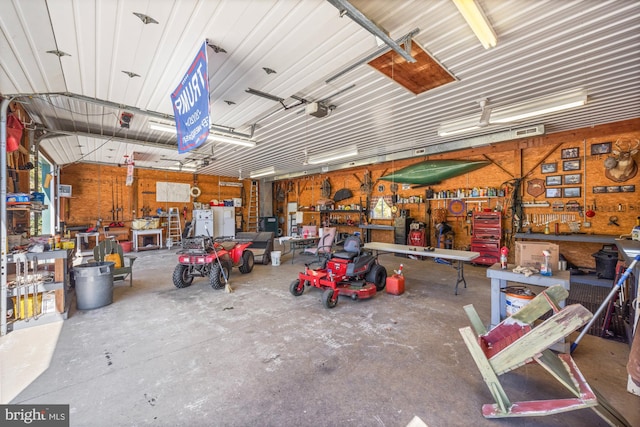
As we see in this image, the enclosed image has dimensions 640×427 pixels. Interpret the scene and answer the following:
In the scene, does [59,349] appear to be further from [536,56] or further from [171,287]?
[536,56]

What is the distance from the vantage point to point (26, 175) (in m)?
4.54

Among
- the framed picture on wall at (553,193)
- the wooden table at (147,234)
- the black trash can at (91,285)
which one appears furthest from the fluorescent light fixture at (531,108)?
the wooden table at (147,234)

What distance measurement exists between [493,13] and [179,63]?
3314mm

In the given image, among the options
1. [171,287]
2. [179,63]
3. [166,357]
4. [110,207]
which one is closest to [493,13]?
[179,63]

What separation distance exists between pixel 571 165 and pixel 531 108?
278 centimetres

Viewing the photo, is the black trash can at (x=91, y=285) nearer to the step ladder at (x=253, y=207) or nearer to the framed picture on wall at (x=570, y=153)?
the framed picture on wall at (x=570, y=153)

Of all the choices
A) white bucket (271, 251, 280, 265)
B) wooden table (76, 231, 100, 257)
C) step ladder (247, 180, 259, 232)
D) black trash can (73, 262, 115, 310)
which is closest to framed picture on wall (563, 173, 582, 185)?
white bucket (271, 251, 280, 265)

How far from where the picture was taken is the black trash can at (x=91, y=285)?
3.87 metres

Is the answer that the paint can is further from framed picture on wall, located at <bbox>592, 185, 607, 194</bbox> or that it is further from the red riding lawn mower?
framed picture on wall, located at <bbox>592, 185, 607, 194</bbox>

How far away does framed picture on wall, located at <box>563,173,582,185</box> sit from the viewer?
5.80m

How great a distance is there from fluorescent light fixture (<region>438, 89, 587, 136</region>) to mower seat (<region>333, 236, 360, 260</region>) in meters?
3.07

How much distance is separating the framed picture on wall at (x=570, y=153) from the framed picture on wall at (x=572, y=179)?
1.32ft

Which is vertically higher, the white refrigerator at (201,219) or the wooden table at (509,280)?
the white refrigerator at (201,219)

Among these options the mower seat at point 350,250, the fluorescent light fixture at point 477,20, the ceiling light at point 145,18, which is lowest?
the mower seat at point 350,250
